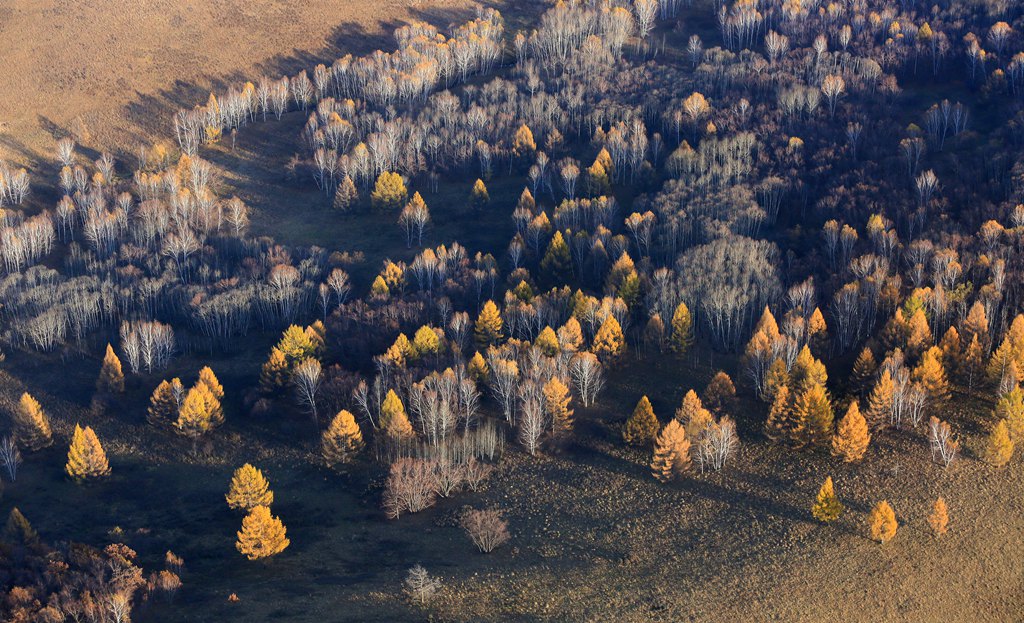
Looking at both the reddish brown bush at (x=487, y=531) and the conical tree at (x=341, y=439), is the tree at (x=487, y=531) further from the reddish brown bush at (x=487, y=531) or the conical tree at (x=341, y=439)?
the conical tree at (x=341, y=439)

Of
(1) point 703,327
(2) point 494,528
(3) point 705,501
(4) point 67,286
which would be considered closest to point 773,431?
(3) point 705,501

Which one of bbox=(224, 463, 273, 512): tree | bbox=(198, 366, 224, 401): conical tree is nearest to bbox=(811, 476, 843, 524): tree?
bbox=(224, 463, 273, 512): tree

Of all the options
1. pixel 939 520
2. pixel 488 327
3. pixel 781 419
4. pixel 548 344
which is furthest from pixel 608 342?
pixel 939 520

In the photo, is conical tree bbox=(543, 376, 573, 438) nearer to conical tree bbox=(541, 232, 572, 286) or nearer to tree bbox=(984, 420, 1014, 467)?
conical tree bbox=(541, 232, 572, 286)

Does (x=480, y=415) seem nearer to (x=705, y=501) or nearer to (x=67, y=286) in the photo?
(x=705, y=501)

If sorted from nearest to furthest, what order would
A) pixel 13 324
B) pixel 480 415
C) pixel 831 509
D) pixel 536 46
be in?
1. pixel 831 509
2. pixel 480 415
3. pixel 13 324
4. pixel 536 46

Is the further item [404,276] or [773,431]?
[404,276]
